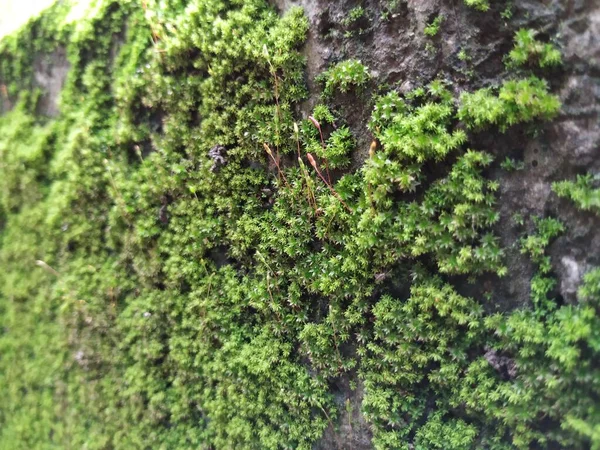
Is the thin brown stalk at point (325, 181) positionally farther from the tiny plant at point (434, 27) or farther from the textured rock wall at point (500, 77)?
the tiny plant at point (434, 27)

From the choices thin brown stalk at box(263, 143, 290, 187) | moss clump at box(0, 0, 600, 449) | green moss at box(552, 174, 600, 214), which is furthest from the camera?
thin brown stalk at box(263, 143, 290, 187)

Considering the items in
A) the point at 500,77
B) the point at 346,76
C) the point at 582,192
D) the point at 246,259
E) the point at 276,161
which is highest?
the point at 346,76

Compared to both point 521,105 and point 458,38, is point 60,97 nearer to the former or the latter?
point 458,38

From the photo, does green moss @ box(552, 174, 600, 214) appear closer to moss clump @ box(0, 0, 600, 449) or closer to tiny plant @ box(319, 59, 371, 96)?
moss clump @ box(0, 0, 600, 449)

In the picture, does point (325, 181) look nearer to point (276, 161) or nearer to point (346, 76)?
point (276, 161)

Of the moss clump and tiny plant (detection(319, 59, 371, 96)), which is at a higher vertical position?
tiny plant (detection(319, 59, 371, 96))

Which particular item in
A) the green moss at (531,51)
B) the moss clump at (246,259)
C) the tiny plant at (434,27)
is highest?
the tiny plant at (434,27)

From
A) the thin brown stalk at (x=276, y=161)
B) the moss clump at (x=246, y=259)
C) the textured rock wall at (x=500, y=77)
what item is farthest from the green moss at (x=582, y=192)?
the thin brown stalk at (x=276, y=161)

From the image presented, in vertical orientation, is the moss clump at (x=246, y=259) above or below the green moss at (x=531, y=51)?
below

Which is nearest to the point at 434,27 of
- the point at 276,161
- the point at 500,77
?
the point at 500,77

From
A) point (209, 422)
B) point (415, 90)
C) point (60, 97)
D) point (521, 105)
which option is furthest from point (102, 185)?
point (521, 105)

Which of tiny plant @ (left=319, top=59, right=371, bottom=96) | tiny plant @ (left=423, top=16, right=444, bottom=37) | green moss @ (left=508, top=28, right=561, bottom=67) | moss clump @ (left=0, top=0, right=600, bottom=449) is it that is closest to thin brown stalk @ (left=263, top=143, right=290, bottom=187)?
moss clump @ (left=0, top=0, right=600, bottom=449)

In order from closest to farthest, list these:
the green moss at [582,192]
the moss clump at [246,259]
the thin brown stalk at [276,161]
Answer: the green moss at [582,192], the moss clump at [246,259], the thin brown stalk at [276,161]
